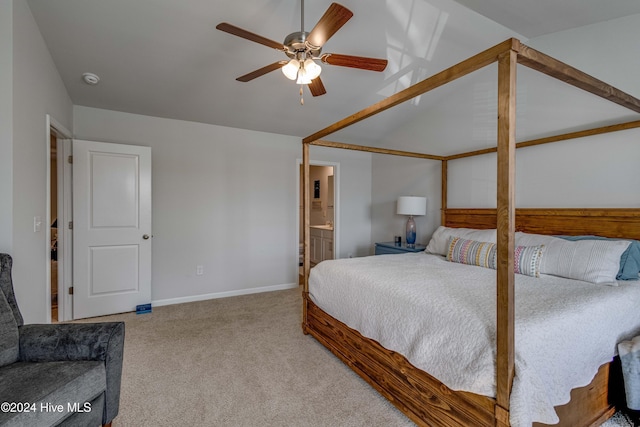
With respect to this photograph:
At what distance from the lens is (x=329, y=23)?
5.36 feet

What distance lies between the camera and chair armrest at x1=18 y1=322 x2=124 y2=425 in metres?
1.47

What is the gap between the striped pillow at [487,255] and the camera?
2.29 metres

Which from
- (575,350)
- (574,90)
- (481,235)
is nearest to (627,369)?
(575,350)

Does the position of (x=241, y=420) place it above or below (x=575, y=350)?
below

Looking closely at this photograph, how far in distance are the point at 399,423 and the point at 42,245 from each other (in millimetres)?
2979

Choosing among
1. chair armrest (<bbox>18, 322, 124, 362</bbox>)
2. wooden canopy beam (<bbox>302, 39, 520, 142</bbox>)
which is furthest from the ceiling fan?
chair armrest (<bbox>18, 322, 124, 362</bbox>)

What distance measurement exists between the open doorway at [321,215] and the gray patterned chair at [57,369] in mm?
2249

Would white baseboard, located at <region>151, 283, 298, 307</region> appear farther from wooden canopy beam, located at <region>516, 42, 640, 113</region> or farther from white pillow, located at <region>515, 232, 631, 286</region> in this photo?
wooden canopy beam, located at <region>516, 42, 640, 113</region>

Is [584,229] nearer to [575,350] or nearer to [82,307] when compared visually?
[575,350]

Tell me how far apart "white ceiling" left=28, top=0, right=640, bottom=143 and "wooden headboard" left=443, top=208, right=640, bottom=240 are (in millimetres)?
1607

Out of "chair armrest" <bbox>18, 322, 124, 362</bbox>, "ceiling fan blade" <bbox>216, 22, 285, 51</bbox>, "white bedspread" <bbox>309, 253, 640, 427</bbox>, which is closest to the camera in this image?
"white bedspread" <bbox>309, 253, 640, 427</bbox>

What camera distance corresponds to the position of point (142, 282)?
3496mm

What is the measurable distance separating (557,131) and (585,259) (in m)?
1.35

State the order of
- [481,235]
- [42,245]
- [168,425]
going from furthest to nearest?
[481,235] → [42,245] → [168,425]
